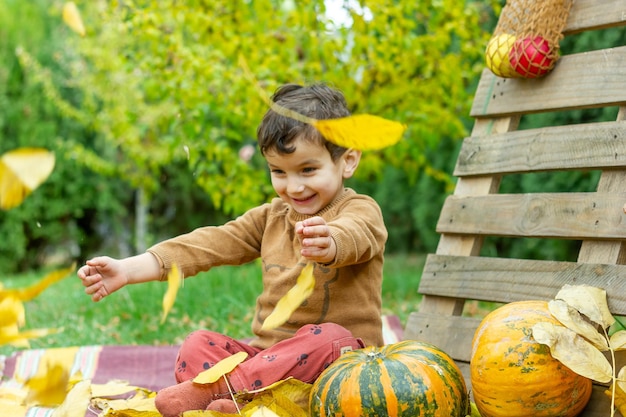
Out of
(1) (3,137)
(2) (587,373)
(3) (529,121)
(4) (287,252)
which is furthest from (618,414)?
(1) (3,137)

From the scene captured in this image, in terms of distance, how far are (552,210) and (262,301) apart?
83 cm

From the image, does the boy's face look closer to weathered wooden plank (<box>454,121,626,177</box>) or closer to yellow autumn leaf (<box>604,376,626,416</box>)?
weathered wooden plank (<box>454,121,626,177</box>)

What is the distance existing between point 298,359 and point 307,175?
481 millimetres

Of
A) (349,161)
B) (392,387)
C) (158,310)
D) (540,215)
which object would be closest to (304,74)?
(158,310)

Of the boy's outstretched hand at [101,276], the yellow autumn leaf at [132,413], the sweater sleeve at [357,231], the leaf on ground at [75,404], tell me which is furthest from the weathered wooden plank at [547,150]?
the leaf on ground at [75,404]

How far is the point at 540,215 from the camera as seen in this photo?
6.46ft

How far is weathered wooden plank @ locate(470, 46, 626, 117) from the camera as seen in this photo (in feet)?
6.26

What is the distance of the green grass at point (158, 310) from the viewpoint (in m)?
3.38

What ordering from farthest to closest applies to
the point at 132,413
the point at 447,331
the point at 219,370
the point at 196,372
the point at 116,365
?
1. the point at 116,365
2. the point at 447,331
3. the point at 196,372
4. the point at 219,370
5. the point at 132,413

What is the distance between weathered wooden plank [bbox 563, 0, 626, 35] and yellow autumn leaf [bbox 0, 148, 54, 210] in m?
1.45

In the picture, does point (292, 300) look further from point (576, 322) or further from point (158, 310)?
point (158, 310)

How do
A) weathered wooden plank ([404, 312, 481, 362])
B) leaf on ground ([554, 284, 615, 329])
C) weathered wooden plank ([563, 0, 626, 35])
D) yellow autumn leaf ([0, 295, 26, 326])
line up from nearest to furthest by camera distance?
1. yellow autumn leaf ([0, 295, 26, 326])
2. leaf on ground ([554, 284, 615, 329])
3. weathered wooden plank ([563, 0, 626, 35])
4. weathered wooden plank ([404, 312, 481, 362])

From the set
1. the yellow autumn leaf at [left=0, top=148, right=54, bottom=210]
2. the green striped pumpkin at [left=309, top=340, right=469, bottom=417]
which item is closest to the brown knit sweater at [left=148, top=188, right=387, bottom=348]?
the green striped pumpkin at [left=309, top=340, right=469, bottom=417]

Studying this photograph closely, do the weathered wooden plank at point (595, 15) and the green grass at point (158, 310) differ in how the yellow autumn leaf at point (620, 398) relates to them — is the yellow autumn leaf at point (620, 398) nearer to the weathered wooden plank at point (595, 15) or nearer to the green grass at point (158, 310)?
the weathered wooden plank at point (595, 15)
